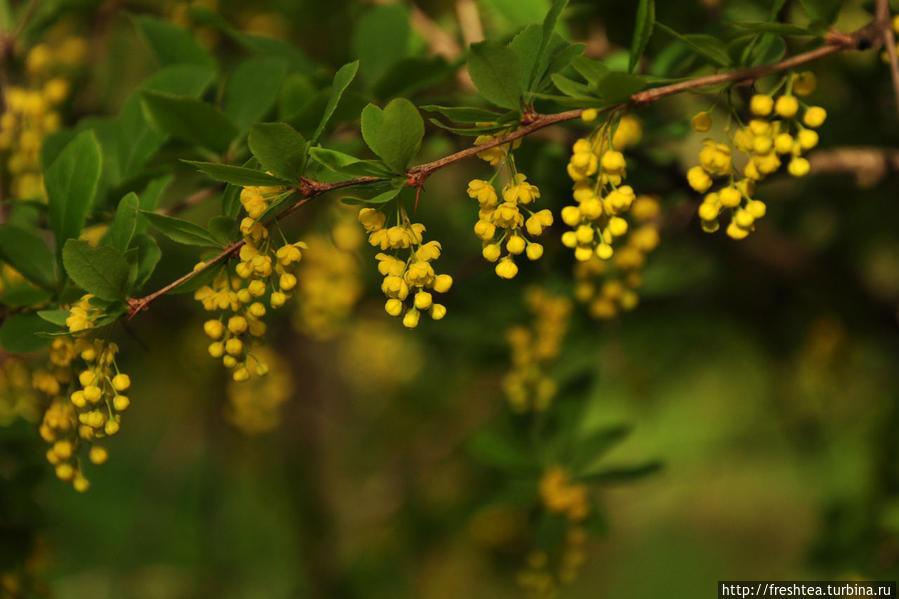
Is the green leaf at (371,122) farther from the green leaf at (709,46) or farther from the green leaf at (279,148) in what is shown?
the green leaf at (709,46)

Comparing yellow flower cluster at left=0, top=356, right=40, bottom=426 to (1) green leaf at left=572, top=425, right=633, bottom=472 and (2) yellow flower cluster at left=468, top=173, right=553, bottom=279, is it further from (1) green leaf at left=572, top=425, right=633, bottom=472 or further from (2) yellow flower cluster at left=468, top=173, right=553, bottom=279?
(1) green leaf at left=572, top=425, right=633, bottom=472

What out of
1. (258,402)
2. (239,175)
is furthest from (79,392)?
(258,402)

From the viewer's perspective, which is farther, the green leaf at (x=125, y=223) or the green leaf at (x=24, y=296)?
the green leaf at (x=24, y=296)

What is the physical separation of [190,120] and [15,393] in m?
0.56

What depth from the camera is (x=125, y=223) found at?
0.71m

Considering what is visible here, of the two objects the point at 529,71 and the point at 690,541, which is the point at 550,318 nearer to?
the point at 529,71

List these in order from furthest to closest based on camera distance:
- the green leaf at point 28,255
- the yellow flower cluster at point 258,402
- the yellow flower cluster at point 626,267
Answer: the yellow flower cluster at point 258,402 < the yellow flower cluster at point 626,267 < the green leaf at point 28,255

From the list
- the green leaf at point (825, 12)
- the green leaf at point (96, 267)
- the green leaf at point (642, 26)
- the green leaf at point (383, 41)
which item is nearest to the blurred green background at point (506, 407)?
the green leaf at point (383, 41)

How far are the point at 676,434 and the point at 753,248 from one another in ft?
4.66

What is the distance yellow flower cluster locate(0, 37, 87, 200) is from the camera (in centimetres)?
112

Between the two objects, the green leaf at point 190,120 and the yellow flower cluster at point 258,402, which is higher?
the yellow flower cluster at point 258,402

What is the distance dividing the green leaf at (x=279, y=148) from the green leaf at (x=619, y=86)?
0.29 metres

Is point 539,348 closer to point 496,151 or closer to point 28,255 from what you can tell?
point 496,151

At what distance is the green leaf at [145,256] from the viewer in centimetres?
74
